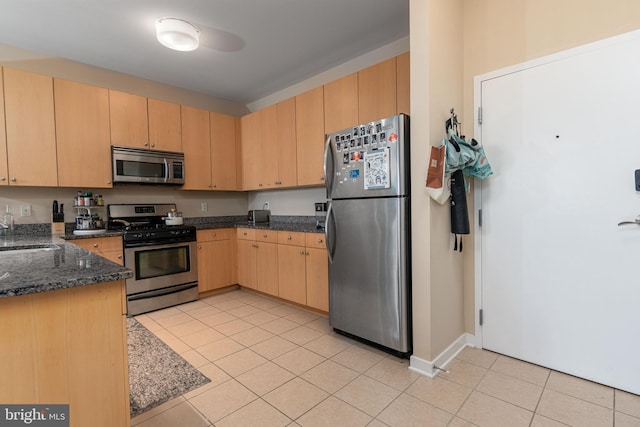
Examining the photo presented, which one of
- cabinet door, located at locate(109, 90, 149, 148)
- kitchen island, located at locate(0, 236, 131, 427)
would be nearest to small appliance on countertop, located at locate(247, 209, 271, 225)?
cabinet door, located at locate(109, 90, 149, 148)

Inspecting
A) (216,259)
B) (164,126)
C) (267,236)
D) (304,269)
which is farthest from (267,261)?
(164,126)

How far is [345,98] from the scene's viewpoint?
117 inches

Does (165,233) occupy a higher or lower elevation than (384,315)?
higher

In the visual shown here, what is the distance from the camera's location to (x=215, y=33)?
110 inches

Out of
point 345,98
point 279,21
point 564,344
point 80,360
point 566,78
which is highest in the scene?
point 279,21

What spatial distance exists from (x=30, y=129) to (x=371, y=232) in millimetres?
3344

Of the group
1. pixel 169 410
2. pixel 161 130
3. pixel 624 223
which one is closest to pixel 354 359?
pixel 169 410

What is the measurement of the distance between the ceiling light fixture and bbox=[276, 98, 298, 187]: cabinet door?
125 cm

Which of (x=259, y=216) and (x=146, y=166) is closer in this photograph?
(x=146, y=166)

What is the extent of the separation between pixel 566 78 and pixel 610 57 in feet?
0.69

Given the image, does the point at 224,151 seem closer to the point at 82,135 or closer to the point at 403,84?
the point at 82,135

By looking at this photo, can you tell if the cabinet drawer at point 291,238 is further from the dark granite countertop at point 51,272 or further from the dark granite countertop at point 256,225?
the dark granite countertop at point 51,272

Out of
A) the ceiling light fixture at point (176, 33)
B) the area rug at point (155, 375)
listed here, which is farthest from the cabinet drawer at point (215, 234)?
the ceiling light fixture at point (176, 33)

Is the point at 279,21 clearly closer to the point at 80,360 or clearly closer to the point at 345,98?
the point at 345,98
